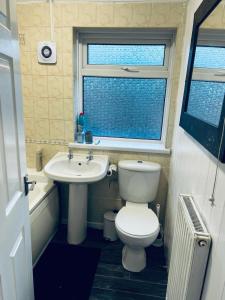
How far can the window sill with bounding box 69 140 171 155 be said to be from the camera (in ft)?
6.71

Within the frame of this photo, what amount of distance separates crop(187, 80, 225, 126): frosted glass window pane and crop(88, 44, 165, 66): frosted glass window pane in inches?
31.4

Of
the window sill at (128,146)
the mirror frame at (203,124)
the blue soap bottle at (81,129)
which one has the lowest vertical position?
the window sill at (128,146)

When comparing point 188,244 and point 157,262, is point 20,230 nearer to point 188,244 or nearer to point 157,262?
point 188,244

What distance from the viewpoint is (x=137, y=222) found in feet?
→ 5.69

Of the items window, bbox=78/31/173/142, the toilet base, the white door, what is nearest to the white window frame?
window, bbox=78/31/173/142

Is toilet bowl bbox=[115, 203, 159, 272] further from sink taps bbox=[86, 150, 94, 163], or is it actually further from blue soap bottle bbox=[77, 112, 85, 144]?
blue soap bottle bbox=[77, 112, 85, 144]

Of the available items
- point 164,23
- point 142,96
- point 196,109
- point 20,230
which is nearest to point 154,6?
point 164,23

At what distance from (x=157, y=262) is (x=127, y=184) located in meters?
0.72

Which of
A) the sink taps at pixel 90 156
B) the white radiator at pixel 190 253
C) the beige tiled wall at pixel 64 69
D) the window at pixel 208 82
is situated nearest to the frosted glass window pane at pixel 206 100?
the window at pixel 208 82

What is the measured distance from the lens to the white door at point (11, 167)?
0.88 meters

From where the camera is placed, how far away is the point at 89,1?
1812 millimetres

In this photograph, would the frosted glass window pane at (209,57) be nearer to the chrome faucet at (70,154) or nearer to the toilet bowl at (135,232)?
the toilet bowl at (135,232)

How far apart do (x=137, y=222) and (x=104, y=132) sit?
39.0 inches

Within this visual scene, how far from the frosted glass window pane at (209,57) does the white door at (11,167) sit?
2.96 ft
